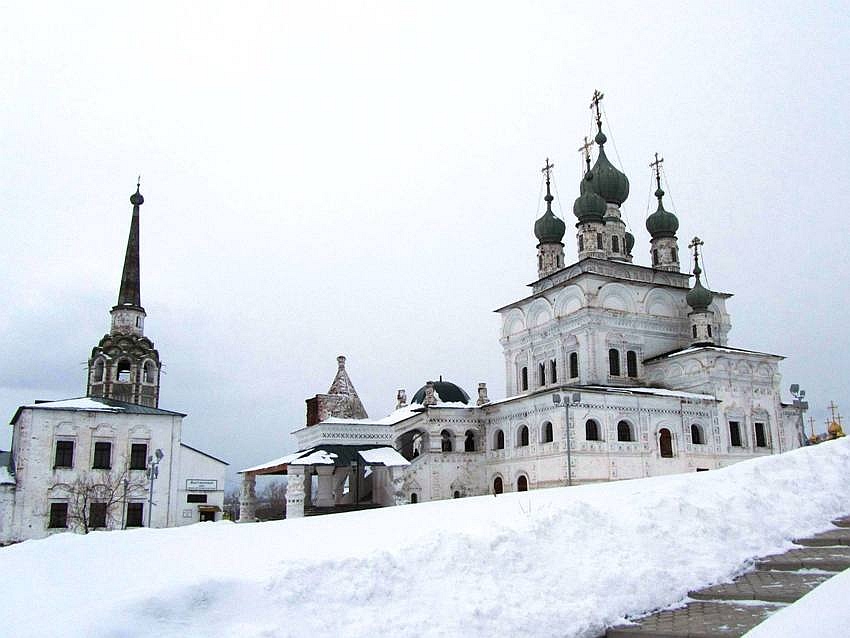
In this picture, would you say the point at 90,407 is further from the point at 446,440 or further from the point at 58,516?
the point at 446,440

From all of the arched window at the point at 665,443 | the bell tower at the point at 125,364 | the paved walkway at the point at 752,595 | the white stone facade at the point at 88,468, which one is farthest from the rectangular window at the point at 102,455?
the paved walkway at the point at 752,595

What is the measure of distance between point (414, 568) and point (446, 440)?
28155mm

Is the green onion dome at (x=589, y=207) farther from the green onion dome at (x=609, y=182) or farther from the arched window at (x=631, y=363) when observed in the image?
the arched window at (x=631, y=363)

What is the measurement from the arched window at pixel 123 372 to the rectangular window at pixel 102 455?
11209 millimetres

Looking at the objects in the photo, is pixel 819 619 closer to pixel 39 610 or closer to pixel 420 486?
pixel 39 610

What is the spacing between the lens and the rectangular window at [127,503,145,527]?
101ft

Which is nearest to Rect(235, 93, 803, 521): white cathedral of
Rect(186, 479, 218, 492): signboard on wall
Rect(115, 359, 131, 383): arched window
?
Rect(186, 479, 218, 492): signboard on wall

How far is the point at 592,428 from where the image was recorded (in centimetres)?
3106

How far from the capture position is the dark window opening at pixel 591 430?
1214 inches

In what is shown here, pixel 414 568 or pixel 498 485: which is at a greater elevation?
pixel 498 485

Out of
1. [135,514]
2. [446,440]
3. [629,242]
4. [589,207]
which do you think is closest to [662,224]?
[629,242]

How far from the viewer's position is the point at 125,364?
1635 inches

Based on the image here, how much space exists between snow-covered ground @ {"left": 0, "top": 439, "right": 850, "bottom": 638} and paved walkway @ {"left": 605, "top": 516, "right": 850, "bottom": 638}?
187 mm

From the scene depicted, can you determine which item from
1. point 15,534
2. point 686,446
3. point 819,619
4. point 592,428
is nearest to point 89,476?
point 15,534
